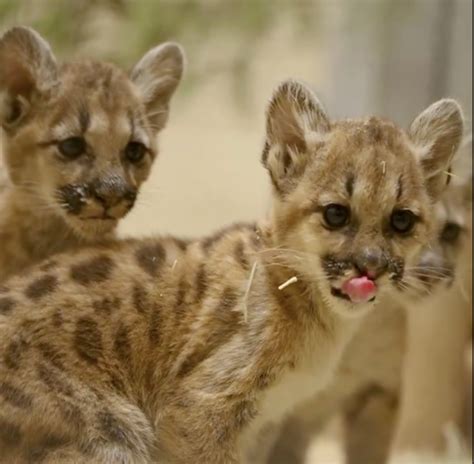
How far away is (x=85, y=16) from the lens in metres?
6.11

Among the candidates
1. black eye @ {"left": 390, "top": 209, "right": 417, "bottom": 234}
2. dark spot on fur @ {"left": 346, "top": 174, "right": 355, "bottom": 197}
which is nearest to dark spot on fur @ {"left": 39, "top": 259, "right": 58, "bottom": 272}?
dark spot on fur @ {"left": 346, "top": 174, "right": 355, "bottom": 197}

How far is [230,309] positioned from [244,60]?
3.49 m

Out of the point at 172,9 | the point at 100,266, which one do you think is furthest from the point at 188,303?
the point at 172,9

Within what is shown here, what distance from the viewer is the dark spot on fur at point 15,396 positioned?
3789 mm

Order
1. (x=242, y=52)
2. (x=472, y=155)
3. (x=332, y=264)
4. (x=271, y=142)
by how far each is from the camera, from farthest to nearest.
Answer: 1. (x=242, y=52)
2. (x=472, y=155)
3. (x=271, y=142)
4. (x=332, y=264)

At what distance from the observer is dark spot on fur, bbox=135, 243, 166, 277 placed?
423 cm

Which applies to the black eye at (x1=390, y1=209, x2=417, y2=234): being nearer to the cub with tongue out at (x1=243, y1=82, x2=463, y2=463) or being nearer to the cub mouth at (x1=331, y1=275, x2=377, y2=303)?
the cub with tongue out at (x1=243, y1=82, x2=463, y2=463)

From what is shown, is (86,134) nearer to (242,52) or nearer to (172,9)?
(172,9)

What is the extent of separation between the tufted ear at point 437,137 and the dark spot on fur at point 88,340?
1282 mm

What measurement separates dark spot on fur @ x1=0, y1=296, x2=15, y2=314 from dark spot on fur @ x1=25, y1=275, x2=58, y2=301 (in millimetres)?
64

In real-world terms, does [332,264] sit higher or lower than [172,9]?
lower

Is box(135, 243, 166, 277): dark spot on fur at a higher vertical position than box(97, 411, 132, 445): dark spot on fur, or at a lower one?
higher

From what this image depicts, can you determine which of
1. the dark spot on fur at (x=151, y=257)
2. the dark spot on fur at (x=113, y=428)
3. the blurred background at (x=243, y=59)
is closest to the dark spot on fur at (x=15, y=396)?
the dark spot on fur at (x=113, y=428)

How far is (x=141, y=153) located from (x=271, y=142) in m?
0.81
